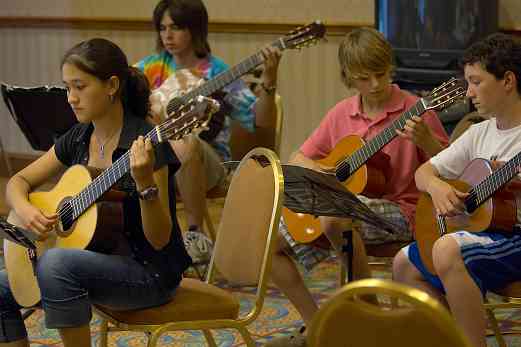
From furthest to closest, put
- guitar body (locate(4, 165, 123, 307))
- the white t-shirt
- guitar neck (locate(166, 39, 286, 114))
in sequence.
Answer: guitar neck (locate(166, 39, 286, 114))
the white t-shirt
guitar body (locate(4, 165, 123, 307))

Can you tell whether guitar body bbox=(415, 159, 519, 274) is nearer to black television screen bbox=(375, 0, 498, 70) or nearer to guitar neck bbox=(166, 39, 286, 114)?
guitar neck bbox=(166, 39, 286, 114)

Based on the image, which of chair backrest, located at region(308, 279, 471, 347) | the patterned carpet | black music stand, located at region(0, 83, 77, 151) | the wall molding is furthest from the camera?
the wall molding

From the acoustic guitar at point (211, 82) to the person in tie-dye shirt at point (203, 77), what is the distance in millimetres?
32

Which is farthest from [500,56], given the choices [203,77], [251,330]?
[203,77]

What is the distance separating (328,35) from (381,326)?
4477 millimetres

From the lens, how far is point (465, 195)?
9.32 ft

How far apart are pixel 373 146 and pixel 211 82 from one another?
1248 mm

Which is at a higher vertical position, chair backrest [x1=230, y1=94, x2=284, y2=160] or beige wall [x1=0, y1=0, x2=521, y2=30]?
beige wall [x1=0, y1=0, x2=521, y2=30]

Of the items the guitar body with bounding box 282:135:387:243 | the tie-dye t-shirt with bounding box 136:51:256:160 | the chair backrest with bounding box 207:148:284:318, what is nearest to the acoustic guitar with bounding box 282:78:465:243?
the guitar body with bounding box 282:135:387:243

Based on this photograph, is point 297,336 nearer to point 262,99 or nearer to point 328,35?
point 262,99

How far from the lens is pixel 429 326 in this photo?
57.9 inches

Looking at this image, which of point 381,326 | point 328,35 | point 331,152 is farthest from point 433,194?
point 328,35

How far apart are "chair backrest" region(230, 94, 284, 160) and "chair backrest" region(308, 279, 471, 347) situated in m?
2.81

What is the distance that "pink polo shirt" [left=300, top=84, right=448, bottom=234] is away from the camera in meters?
3.38
